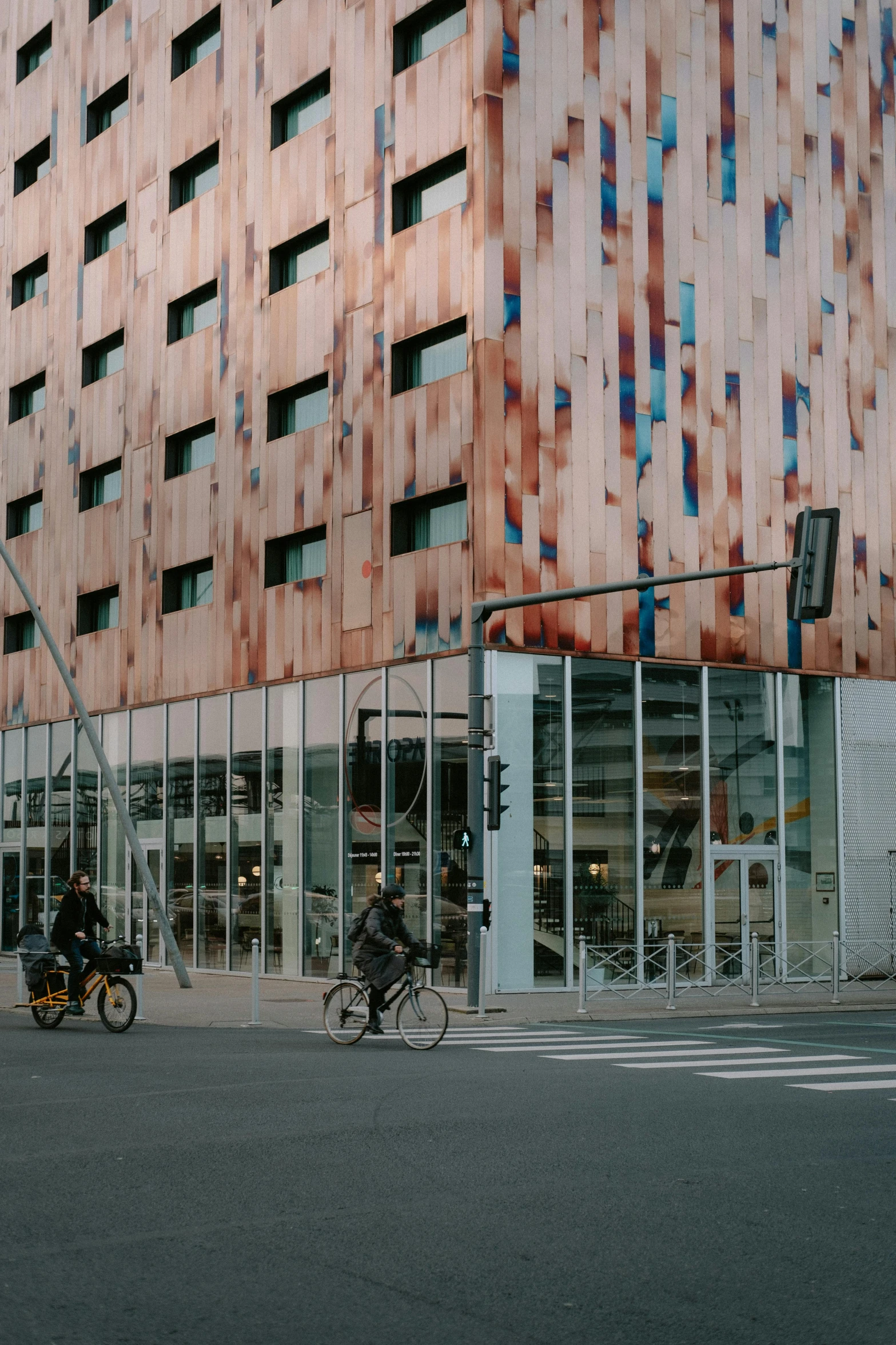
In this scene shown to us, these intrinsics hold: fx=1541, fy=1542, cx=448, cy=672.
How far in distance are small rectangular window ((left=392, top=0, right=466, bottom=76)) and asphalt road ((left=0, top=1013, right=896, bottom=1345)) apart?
2023 cm

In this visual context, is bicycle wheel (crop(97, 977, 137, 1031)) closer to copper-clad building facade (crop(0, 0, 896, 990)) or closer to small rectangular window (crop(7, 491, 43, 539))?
copper-clad building facade (crop(0, 0, 896, 990))

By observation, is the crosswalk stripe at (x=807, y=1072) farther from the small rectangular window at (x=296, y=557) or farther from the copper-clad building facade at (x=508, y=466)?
the small rectangular window at (x=296, y=557)

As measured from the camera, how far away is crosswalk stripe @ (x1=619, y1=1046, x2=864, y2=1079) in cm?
1492

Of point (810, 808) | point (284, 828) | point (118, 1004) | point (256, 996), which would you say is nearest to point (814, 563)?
point (256, 996)

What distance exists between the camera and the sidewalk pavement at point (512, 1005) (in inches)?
834

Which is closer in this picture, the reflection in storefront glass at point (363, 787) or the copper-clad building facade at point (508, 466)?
the copper-clad building facade at point (508, 466)

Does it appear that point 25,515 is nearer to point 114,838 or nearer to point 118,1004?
point 114,838

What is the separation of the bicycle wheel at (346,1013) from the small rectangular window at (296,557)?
1354cm

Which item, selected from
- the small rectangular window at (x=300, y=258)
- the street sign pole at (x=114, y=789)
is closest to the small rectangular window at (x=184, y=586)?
the small rectangular window at (x=300, y=258)

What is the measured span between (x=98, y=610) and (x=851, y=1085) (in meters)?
27.3

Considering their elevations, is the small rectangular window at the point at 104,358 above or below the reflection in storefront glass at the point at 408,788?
above

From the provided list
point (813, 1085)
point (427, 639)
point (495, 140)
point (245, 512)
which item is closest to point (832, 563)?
point (813, 1085)

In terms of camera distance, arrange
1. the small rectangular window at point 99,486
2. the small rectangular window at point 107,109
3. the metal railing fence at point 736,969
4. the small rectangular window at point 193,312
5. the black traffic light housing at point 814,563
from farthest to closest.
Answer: the small rectangular window at point 107,109
the small rectangular window at point 99,486
the small rectangular window at point 193,312
the metal railing fence at point 736,969
the black traffic light housing at point 814,563

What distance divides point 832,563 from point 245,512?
16165 mm
